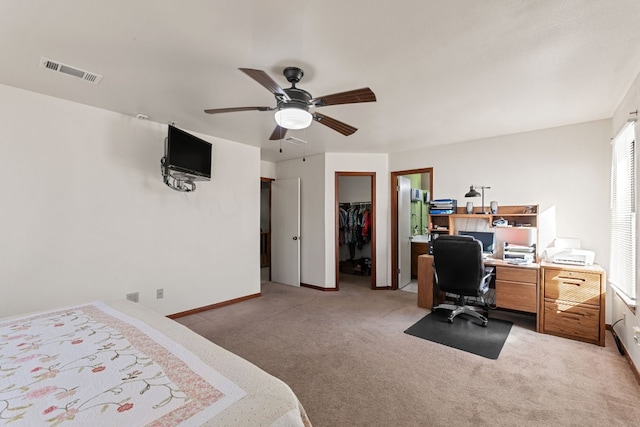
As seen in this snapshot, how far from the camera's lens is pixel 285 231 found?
17.5ft

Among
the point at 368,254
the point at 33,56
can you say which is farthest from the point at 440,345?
the point at 33,56

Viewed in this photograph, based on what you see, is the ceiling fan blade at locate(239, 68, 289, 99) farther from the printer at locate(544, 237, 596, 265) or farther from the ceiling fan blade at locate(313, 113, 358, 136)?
the printer at locate(544, 237, 596, 265)

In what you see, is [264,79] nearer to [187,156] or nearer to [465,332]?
[187,156]

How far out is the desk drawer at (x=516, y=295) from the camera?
3.19 metres

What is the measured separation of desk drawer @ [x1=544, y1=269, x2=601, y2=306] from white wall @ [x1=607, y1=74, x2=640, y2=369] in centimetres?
23

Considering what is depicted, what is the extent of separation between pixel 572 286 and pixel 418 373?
77.7 inches

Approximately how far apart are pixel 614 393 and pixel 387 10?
3002mm

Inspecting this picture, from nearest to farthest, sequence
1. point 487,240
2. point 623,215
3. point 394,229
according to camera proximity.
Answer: point 623,215 → point 487,240 → point 394,229

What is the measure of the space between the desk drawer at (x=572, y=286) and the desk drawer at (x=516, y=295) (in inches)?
6.4

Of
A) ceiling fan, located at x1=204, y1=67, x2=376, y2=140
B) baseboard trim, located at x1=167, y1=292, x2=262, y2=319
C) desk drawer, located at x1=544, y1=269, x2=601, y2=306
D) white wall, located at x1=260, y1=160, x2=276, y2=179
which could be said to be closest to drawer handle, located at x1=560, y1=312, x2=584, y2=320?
desk drawer, located at x1=544, y1=269, x2=601, y2=306

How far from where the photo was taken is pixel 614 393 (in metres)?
2.04

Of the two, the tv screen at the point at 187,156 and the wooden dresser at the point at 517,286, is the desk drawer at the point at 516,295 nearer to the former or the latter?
the wooden dresser at the point at 517,286

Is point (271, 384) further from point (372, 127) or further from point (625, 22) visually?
point (372, 127)

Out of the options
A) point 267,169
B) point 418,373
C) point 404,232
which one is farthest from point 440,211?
point 267,169
